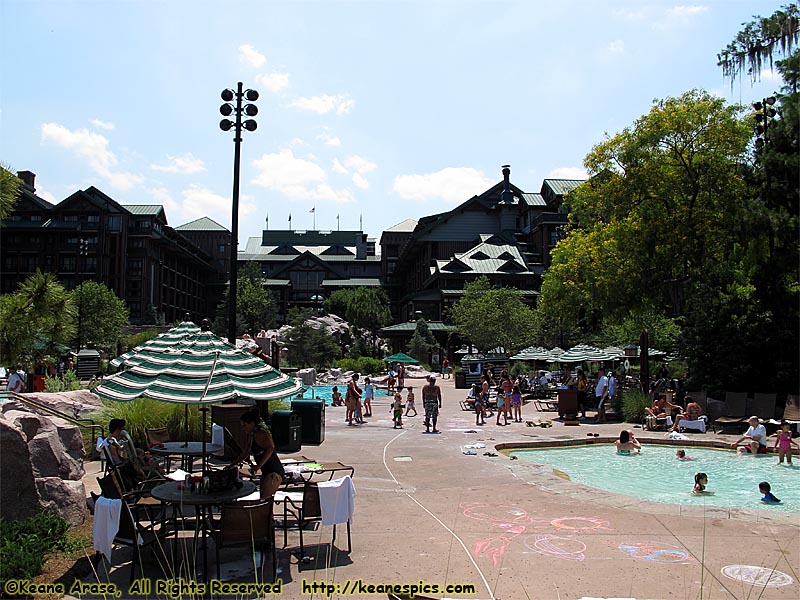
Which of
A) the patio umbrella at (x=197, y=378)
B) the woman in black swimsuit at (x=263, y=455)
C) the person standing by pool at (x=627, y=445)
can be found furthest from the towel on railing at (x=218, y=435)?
the person standing by pool at (x=627, y=445)

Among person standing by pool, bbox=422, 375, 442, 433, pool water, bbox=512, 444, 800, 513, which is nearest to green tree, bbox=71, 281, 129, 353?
person standing by pool, bbox=422, 375, 442, 433

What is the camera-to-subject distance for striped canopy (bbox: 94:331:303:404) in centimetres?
795

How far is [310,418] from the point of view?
53.2ft

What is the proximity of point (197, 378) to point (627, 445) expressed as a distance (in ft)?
37.8

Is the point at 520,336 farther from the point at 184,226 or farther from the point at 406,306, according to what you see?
the point at 184,226

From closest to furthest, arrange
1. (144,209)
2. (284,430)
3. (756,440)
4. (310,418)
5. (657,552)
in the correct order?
(657,552) → (284,430) → (756,440) → (310,418) → (144,209)

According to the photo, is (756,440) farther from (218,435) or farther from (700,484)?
(218,435)

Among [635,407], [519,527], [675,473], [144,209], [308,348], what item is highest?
[144,209]

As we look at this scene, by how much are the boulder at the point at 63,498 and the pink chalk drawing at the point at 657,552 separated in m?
6.51

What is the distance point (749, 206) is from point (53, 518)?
21.4m

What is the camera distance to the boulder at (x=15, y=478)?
747cm

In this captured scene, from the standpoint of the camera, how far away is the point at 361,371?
51312mm

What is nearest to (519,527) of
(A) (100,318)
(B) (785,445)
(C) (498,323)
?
(B) (785,445)

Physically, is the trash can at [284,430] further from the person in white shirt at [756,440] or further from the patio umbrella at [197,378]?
the person in white shirt at [756,440]
